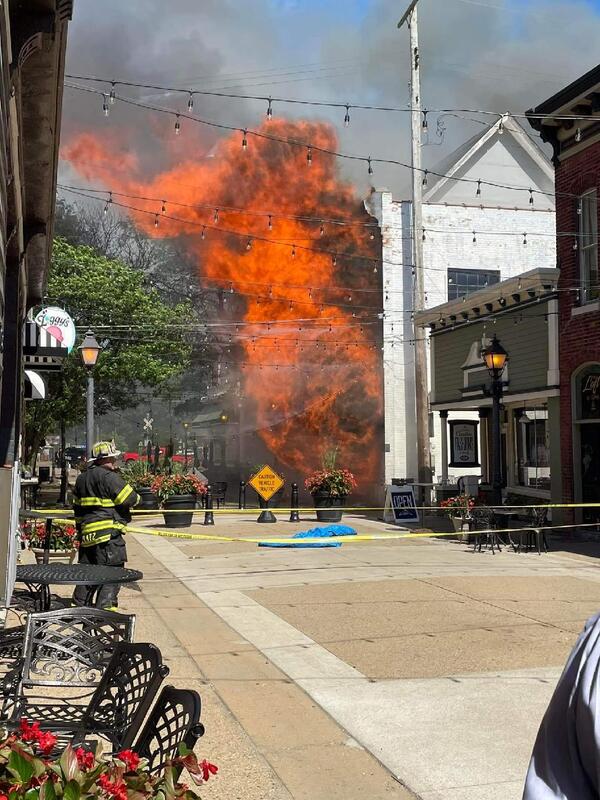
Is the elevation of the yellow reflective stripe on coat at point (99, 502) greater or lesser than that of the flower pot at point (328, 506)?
greater

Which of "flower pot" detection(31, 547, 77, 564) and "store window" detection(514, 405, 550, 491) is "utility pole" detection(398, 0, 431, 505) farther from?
"flower pot" detection(31, 547, 77, 564)

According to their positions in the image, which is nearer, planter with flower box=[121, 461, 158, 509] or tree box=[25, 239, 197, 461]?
planter with flower box=[121, 461, 158, 509]

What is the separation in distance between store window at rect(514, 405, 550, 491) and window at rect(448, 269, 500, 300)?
13.4m

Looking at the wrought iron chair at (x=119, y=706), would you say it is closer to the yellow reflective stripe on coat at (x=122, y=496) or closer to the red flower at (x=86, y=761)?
the red flower at (x=86, y=761)

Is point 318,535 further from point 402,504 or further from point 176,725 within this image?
point 176,725

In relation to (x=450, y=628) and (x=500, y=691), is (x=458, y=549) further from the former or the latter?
(x=500, y=691)

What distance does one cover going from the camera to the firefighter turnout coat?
9359 mm

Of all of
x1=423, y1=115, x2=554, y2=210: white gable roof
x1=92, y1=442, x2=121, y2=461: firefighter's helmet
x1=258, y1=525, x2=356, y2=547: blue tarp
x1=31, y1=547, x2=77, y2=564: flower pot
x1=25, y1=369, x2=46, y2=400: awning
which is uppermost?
x1=423, y1=115, x2=554, y2=210: white gable roof

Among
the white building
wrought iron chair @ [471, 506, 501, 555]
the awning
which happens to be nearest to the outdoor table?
the awning

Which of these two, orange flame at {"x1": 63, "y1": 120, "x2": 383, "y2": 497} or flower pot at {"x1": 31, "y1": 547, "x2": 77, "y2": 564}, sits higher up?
orange flame at {"x1": 63, "y1": 120, "x2": 383, "y2": 497}

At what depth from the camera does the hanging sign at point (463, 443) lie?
1006 inches

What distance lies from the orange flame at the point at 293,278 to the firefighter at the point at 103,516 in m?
27.9

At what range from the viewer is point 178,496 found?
22906mm

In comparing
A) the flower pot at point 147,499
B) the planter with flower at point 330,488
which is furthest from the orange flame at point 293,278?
the planter with flower at point 330,488
